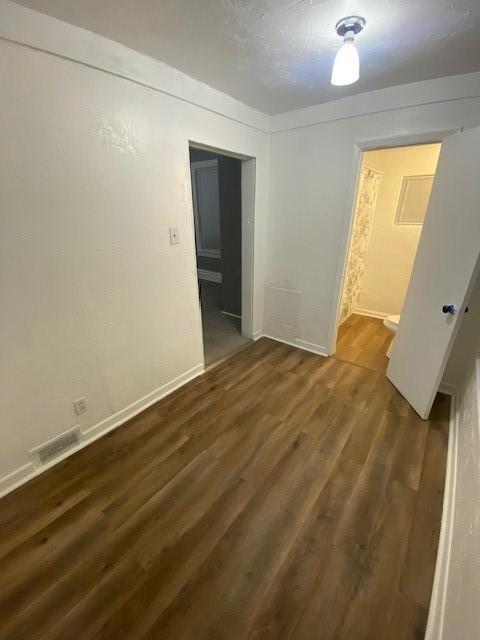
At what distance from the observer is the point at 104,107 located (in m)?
1.44

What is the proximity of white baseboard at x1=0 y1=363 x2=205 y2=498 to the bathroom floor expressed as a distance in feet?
5.28

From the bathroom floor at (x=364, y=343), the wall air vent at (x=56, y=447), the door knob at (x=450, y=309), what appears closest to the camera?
the wall air vent at (x=56, y=447)

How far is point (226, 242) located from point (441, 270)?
248 cm

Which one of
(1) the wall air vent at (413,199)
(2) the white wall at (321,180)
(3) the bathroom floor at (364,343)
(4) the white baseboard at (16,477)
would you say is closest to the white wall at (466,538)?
(3) the bathroom floor at (364,343)

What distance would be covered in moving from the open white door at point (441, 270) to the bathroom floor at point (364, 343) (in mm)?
483

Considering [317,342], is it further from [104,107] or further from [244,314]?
[104,107]

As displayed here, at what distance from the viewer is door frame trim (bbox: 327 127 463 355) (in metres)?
1.91

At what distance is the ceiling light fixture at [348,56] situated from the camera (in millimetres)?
1209

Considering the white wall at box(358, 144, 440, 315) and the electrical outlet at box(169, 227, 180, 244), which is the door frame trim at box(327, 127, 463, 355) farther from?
the electrical outlet at box(169, 227, 180, 244)

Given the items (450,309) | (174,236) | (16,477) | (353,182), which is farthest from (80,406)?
(353,182)

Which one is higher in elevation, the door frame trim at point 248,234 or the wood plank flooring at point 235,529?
the door frame trim at point 248,234

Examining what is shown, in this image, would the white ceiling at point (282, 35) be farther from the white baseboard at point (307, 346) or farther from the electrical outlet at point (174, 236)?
the white baseboard at point (307, 346)

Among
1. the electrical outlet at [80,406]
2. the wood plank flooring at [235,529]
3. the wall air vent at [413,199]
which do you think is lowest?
the wood plank flooring at [235,529]

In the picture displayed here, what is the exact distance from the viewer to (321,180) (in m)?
2.42
